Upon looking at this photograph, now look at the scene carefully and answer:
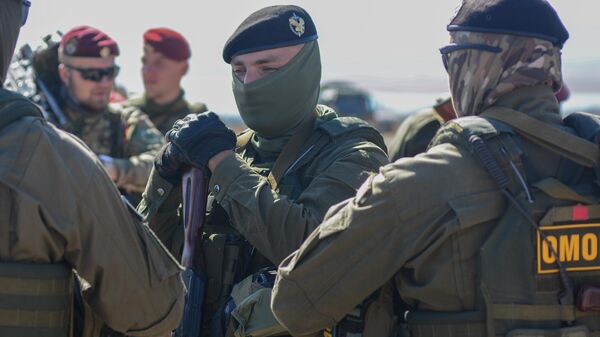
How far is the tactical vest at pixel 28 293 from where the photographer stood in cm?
305

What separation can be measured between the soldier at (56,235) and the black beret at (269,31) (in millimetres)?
1132

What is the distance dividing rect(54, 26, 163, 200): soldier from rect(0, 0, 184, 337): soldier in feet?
12.3

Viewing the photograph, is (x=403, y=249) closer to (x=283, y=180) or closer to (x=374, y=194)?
(x=374, y=194)

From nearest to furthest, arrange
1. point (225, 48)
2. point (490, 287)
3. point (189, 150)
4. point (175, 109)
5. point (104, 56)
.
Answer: point (490, 287), point (189, 150), point (225, 48), point (104, 56), point (175, 109)

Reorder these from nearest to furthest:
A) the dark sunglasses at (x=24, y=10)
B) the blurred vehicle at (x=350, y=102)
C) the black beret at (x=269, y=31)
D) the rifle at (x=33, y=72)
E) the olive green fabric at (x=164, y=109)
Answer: the dark sunglasses at (x=24, y=10), the black beret at (x=269, y=31), the rifle at (x=33, y=72), the olive green fabric at (x=164, y=109), the blurred vehicle at (x=350, y=102)

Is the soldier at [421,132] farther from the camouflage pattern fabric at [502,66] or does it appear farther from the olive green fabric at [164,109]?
the camouflage pattern fabric at [502,66]

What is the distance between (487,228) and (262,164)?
1.30 m

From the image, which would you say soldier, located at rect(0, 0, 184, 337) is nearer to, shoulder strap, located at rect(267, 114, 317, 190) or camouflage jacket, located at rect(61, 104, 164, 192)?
shoulder strap, located at rect(267, 114, 317, 190)

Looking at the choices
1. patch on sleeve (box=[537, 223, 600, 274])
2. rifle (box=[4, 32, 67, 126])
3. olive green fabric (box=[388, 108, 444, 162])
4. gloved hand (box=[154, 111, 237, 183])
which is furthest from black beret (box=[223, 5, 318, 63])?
rifle (box=[4, 32, 67, 126])

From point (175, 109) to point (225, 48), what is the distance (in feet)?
13.9

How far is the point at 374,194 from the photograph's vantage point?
3133mm

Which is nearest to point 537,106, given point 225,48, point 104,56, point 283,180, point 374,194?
point 374,194

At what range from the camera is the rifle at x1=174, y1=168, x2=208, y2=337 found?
4.00 metres

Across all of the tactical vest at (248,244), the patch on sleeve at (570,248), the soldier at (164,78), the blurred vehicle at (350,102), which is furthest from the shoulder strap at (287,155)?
the blurred vehicle at (350,102)
